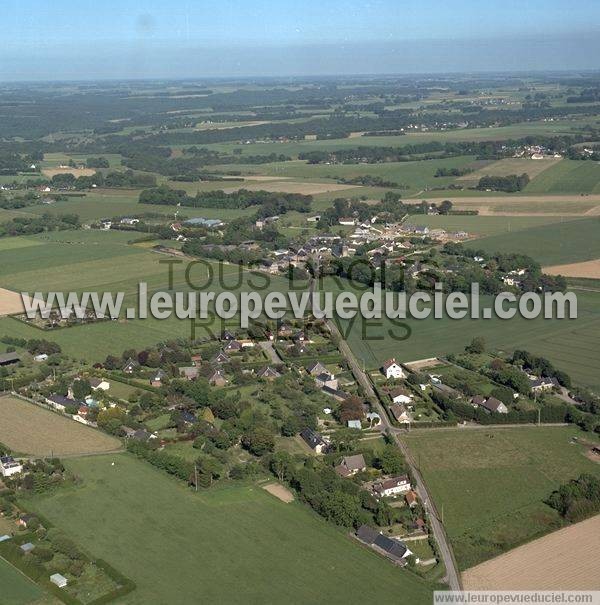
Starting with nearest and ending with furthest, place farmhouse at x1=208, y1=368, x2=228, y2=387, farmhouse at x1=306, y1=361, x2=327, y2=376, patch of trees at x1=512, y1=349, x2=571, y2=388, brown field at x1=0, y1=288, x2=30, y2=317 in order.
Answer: patch of trees at x1=512, y1=349, x2=571, y2=388, farmhouse at x1=208, y1=368, x2=228, y2=387, farmhouse at x1=306, y1=361, x2=327, y2=376, brown field at x1=0, y1=288, x2=30, y2=317

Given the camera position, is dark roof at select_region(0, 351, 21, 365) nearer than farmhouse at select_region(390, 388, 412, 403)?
No

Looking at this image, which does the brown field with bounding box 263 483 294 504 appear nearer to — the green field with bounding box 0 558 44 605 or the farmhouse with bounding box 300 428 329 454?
the farmhouse with bounding box 300 428 329 454

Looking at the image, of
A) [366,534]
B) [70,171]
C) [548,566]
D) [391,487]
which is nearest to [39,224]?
[70,171]

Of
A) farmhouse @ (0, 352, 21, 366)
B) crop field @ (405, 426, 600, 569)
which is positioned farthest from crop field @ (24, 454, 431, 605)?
farmhouse @ (0, 352, 21, 366)

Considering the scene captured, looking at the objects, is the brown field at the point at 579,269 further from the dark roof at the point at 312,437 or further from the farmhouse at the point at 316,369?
the dark roof at the point at 312,437

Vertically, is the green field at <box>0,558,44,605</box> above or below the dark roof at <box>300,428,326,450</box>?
above

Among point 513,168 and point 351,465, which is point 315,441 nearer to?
point 351,465

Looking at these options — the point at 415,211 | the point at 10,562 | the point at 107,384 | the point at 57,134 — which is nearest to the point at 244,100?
the point at 57,134
